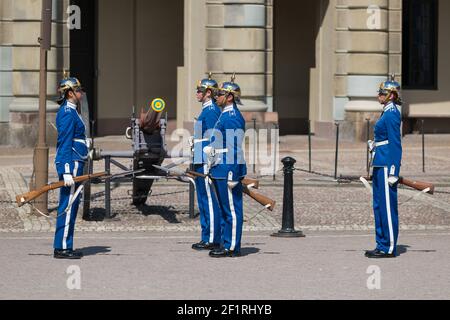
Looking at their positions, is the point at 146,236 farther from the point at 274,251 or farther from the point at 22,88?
the point at 22,88

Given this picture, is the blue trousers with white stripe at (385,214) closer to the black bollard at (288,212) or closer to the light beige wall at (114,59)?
the black bollard at (288,212)

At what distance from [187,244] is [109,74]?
55.9ft

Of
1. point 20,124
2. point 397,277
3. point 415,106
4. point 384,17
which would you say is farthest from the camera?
point 415,106

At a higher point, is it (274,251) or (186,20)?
(186,20)

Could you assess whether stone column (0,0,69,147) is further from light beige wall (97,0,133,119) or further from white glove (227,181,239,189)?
white glove (227,181,239,189)

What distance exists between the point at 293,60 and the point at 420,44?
3106mm

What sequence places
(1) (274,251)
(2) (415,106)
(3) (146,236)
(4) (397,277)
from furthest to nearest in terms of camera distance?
(2) (415,106), (3) (146,236), (1) (274,251), (4) (397,277)

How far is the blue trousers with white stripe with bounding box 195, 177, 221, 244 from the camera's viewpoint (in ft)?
47.7

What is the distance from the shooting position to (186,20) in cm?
2978

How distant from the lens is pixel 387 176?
13945mm

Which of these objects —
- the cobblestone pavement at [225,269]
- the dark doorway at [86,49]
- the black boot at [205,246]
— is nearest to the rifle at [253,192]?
the cobblestone pavement at [225,269]

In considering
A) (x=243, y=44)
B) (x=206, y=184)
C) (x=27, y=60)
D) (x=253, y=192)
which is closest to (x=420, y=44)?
(x=243, y=44)

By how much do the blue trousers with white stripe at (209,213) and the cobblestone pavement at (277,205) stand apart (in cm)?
169

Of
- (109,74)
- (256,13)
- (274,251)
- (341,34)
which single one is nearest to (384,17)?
(341,34)
